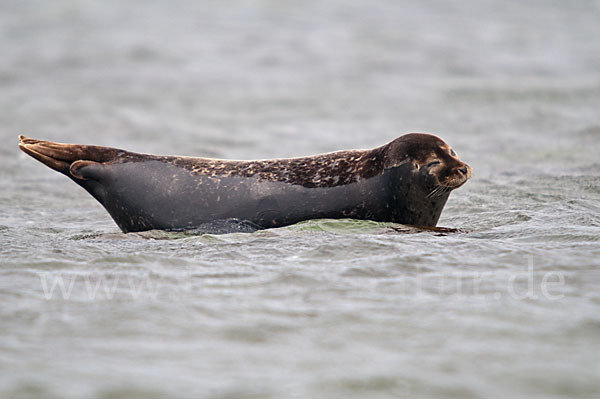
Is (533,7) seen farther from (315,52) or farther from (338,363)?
(338,363)

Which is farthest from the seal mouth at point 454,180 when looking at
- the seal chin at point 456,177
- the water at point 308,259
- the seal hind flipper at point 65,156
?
the seal hind flipper at point 65,156

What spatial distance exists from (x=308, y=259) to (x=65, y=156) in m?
2.47

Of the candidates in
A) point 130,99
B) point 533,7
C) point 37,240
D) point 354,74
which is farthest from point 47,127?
point 533,7

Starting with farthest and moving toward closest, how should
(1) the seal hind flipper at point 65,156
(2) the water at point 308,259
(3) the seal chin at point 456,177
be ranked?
(1) the seal hind flipper at point 65,156, (3) the seal chin at point 456,177, (2) the water at point 308,259

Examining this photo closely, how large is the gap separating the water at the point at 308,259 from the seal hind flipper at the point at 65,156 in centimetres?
60

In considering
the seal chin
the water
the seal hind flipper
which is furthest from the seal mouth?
the seal hind flipper

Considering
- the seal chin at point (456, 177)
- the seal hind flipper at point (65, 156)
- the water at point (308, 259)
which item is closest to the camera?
the water at point (308, 259)

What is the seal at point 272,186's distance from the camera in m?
6.45

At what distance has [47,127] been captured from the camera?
14.9 meters

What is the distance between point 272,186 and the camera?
256 inches

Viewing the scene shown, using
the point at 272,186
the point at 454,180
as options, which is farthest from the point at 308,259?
the point at 454,180

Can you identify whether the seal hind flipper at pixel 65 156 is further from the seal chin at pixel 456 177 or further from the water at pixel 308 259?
the seal chin at pixel 456 177

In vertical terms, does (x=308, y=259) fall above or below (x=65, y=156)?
below

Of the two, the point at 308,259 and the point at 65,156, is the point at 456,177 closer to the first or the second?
the point at 308,259
